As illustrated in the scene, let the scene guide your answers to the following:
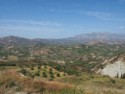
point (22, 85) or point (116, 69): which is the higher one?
point (22, 85)

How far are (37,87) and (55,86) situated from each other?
0.91 metres

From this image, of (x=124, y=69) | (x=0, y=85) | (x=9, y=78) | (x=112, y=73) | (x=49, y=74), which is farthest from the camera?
(x=112, y=73)

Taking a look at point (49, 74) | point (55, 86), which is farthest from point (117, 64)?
point (55, 86)

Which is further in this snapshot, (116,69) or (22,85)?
(116,69)

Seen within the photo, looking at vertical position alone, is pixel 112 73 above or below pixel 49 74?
below

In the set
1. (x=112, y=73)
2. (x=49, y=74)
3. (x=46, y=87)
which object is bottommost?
(x=112, y=73)

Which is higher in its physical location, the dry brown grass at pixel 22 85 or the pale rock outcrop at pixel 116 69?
the dry brown grass at pixel 22 85

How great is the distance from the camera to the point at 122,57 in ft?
179

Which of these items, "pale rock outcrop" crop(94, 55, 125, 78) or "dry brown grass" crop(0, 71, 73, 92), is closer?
"dry brown grass" crop(0, 71, 73, 92)

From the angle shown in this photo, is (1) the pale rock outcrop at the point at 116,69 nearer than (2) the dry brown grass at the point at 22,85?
No

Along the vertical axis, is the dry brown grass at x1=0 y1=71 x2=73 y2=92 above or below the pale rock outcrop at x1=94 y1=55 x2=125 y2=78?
above

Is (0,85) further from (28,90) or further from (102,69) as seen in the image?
(102,69)

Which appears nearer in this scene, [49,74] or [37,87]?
[37,87]

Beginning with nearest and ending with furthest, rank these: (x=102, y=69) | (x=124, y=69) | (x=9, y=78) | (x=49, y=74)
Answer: (x=9, y=78), (x=49, y=74), (x=124, y=69), (x=102, y=69)
